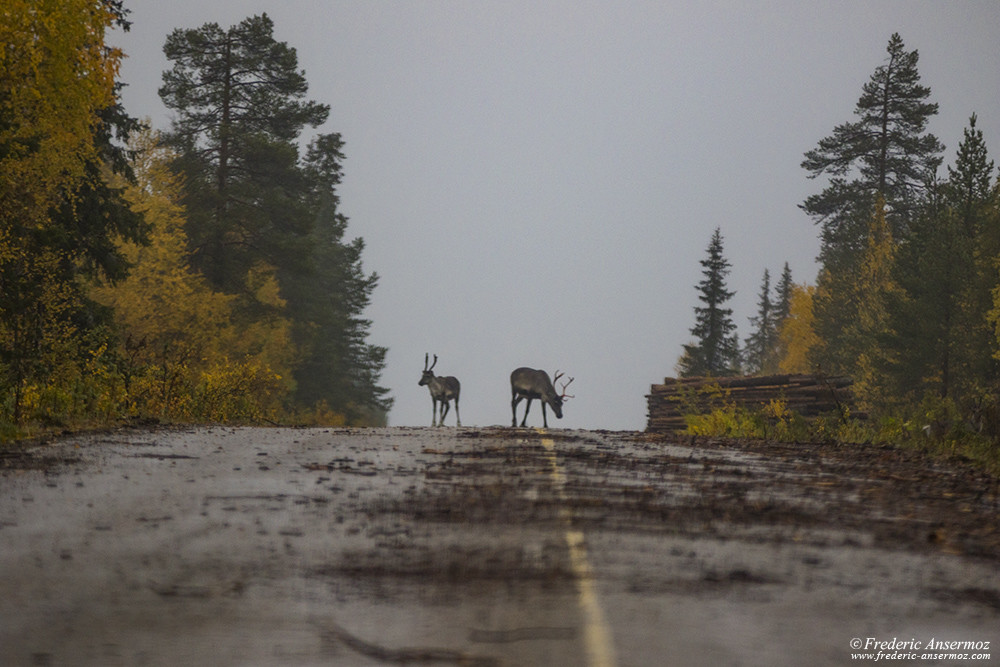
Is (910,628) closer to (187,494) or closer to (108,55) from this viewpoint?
(187,494)

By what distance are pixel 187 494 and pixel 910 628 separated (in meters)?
4.24

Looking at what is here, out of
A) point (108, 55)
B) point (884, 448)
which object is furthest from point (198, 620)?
point (108, 55)

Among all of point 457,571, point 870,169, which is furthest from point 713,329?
point 457,571

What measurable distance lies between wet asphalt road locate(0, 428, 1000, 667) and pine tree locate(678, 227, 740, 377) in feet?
176

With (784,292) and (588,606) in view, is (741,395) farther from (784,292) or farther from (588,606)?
(784,292)

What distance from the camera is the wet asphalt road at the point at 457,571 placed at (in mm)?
3057

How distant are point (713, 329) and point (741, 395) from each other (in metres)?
29.9

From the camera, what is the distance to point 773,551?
4578 mm

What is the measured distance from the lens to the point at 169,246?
33.5m

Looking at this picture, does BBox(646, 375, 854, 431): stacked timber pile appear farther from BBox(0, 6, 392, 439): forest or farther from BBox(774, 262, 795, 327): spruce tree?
BBox(774, 262, 795, 327): spruce tree

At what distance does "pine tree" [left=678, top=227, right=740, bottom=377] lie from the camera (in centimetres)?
6016

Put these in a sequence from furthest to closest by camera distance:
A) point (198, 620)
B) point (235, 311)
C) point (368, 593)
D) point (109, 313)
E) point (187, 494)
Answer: point (235, 311) → point (109, 313) → point (187, 494) → point (368, 593) → point (198, 620)

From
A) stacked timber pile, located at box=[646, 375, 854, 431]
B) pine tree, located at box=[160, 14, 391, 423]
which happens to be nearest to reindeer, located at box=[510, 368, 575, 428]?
stacked timber pile, located at box=[646, 375, 854, 431]

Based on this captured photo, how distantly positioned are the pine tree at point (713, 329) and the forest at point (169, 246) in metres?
19.6
